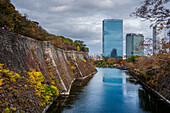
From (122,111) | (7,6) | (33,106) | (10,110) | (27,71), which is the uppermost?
(7,6)

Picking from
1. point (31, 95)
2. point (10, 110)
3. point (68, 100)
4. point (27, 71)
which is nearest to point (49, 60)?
point (68, 100)

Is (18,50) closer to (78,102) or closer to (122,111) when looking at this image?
(78,102)

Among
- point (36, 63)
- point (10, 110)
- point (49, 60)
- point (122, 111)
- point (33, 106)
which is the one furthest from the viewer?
point (49, 60)

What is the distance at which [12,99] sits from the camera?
30.4 ft

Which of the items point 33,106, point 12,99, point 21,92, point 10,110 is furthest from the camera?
point 33,106

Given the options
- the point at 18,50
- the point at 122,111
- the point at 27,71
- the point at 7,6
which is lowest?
the point at 122,111

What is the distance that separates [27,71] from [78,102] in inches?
295

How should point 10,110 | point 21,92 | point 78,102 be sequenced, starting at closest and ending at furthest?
point 10,110, point 21,92, point 78,102

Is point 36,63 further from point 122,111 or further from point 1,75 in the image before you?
point 122,111

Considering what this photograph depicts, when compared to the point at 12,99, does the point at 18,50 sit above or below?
above

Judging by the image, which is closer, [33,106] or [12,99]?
[12,99]

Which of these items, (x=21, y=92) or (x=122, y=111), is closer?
(x=21, y=92)

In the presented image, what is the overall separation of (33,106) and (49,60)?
448 inches

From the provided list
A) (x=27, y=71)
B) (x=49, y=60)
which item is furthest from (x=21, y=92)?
(x=49, y=60)
